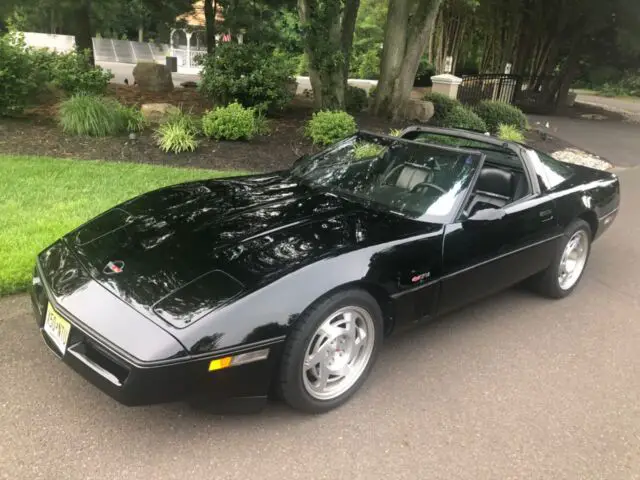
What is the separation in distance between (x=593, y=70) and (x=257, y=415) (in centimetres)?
2397

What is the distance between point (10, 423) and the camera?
2572mm

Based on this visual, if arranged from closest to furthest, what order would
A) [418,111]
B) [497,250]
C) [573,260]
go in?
[497,250] < [573,260] < [418,111]

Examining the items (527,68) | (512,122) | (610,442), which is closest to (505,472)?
(610,442)

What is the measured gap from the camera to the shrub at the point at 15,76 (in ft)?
27.3

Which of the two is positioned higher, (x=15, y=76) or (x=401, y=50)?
(x=401, y=50)

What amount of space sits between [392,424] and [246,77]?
25.7ft

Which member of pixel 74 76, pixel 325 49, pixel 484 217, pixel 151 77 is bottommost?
pixel 484 217

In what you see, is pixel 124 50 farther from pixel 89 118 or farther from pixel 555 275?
pixel 555 275

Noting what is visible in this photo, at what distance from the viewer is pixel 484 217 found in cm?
346

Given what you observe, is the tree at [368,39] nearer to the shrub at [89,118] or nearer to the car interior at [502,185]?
the shrub at [89,118]

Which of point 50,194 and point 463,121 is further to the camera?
point 463,121

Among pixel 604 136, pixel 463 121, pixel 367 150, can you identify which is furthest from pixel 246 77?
pixel 604 136

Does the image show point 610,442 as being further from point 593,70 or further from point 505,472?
point 593,70

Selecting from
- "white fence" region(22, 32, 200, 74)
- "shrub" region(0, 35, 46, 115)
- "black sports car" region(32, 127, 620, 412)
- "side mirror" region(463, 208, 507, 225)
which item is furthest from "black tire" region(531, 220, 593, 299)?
"white fence" region(22, 32, 200, 74)
